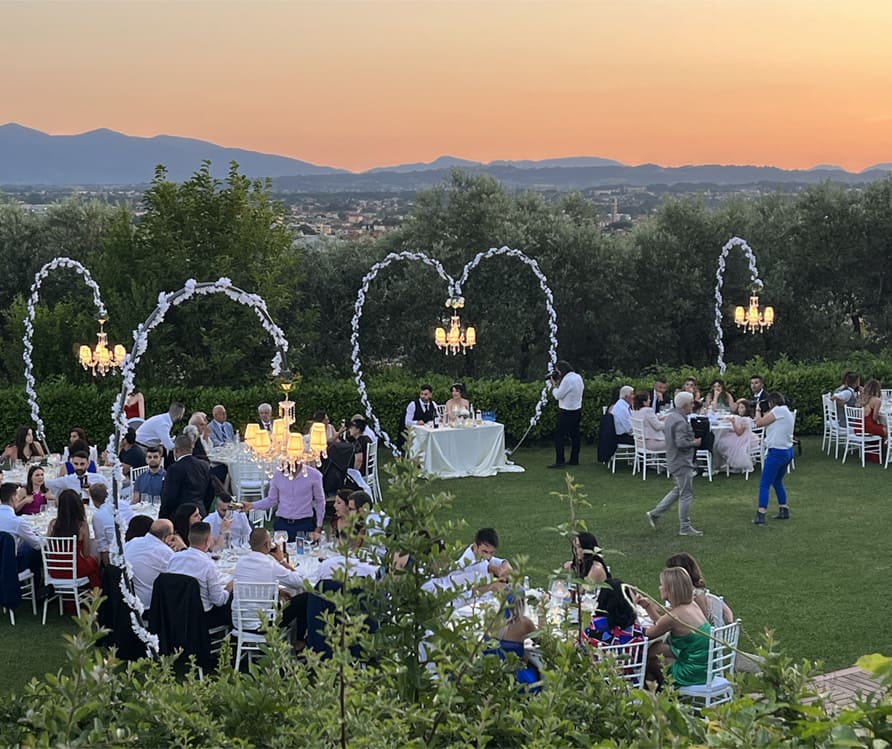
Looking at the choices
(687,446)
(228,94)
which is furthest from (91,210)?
(687,446)

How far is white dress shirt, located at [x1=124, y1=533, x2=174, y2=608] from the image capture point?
28.9ft

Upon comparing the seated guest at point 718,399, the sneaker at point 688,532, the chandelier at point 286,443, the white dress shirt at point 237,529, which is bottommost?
the sneaker at point 688,532

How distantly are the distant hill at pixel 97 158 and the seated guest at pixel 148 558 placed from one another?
24.4 m

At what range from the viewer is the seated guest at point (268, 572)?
8352 mm

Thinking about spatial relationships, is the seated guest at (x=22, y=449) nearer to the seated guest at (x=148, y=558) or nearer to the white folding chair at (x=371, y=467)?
the white folding chair at (x=371, y=467)

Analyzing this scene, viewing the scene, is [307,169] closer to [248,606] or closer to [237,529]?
[237,529]

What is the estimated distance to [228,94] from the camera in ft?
81.9

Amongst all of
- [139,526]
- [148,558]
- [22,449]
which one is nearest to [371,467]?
[22,449]

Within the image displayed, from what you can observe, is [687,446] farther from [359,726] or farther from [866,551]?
[359,726]

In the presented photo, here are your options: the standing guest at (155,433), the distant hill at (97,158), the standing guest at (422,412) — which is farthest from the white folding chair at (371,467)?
the distant hill at (97,158)

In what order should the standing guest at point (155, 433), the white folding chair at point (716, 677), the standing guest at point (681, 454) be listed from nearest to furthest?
the white folding chair at point (716, 677) < the standing guest at point (681, 454) < the standing guest at point (155, 433)

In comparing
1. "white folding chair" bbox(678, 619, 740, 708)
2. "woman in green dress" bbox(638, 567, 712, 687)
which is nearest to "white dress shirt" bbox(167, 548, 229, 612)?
"woman in green dress" bbox(638, 567, 712, 687)

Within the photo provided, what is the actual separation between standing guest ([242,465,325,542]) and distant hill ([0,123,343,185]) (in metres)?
22.6

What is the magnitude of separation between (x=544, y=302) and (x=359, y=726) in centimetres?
2115
